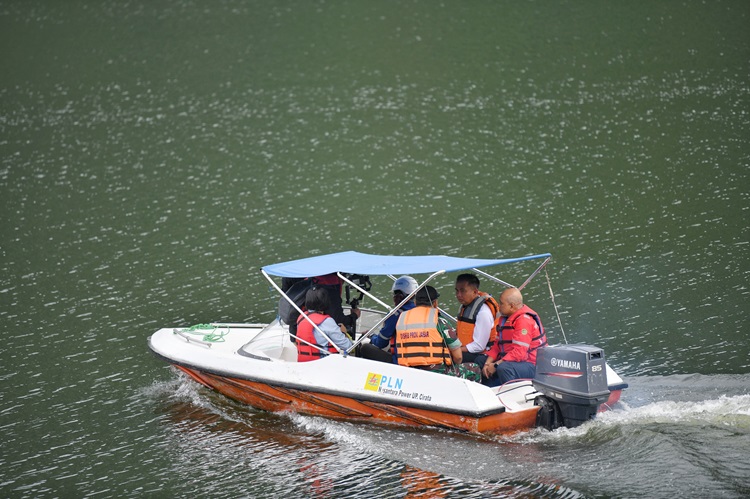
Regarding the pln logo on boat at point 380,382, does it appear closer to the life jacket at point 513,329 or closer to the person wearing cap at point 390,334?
the person wearing cap at point 390,334

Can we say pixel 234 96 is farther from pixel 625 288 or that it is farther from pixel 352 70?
pixel 625 288

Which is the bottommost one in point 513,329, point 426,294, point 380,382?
point 380,382

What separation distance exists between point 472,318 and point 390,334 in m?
0.96

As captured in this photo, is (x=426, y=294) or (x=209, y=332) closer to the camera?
(x=426, y=294)

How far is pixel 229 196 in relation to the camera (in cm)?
2150

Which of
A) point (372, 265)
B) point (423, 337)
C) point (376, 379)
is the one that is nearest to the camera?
point (423, 337)

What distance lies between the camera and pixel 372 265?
10703 millimetres

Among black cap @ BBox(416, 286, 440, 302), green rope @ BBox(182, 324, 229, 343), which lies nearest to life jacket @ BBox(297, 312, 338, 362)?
black cap @ BBox(416, 286, 440, 302)

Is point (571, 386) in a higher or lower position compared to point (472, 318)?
lower

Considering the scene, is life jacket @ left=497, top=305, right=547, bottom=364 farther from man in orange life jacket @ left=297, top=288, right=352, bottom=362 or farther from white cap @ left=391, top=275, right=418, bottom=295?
man in orange life jacket @ left=297, top=288, right=352, bottom=362

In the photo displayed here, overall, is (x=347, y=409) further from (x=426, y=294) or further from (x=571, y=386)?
(x=571, y=386)

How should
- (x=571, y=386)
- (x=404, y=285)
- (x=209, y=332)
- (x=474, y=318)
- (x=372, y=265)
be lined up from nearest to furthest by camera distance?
(x=571, y=386)
(x=474, y=318)
(x=404, y=285)
(x=372, y=265)
(x=209, y=332)

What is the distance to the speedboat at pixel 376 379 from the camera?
9305mm

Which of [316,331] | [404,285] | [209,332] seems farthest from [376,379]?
[209,332]
